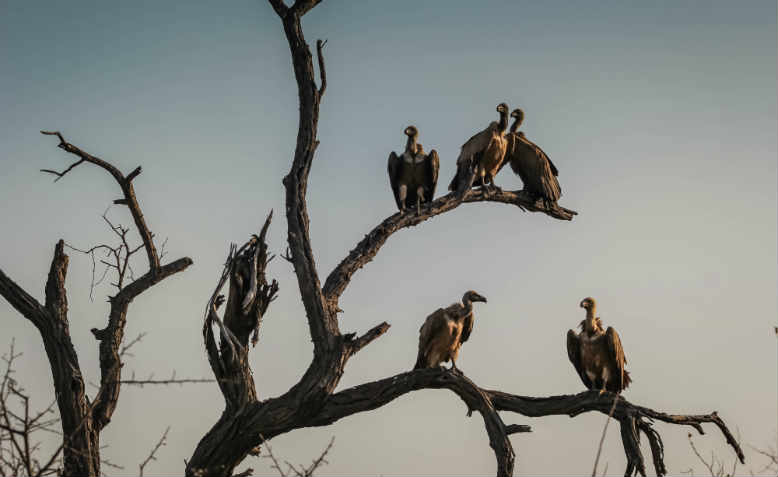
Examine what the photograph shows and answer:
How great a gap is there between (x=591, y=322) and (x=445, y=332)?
1275 mm

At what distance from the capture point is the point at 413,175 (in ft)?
33.2

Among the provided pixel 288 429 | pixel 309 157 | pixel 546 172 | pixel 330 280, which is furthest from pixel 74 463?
pixel 546 172

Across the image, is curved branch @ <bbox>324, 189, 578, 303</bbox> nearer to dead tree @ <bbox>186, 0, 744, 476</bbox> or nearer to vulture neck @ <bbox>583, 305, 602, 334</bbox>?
dead tree @ <bbox>186, 0, 744, 476</bbox>

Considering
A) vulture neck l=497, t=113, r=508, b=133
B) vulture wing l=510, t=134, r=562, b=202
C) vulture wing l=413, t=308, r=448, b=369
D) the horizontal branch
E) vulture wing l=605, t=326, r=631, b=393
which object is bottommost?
the horizontal branch

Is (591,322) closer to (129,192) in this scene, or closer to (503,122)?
(503,122)

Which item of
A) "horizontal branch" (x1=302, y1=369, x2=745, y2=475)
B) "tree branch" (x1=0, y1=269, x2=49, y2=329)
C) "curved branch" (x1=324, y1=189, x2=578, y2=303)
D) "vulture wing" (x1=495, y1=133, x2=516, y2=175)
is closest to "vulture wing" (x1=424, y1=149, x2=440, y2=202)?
"vulture wing" (x1=495, y1=133, x2=516, y2=175)

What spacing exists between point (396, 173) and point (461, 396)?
3.26 m

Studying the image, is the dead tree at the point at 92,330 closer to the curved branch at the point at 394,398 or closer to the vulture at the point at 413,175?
the curved branch at the point at 394,398

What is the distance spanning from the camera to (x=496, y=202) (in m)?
9.23

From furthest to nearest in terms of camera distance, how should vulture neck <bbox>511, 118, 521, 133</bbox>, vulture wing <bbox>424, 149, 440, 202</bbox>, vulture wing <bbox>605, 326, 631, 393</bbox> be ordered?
vulture neck <bbox>511, 118, 521, 133</bbox>
vulture wing <bbox>424, 149, 440, 202</bbox>
vulture wing <bbox>605, 326, 631, 393</bbox>

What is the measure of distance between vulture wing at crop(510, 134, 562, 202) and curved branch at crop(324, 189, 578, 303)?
0.23 meters

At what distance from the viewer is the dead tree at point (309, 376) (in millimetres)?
7215

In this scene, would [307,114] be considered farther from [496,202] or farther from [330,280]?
[496,202]

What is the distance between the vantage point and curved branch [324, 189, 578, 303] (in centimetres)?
768
